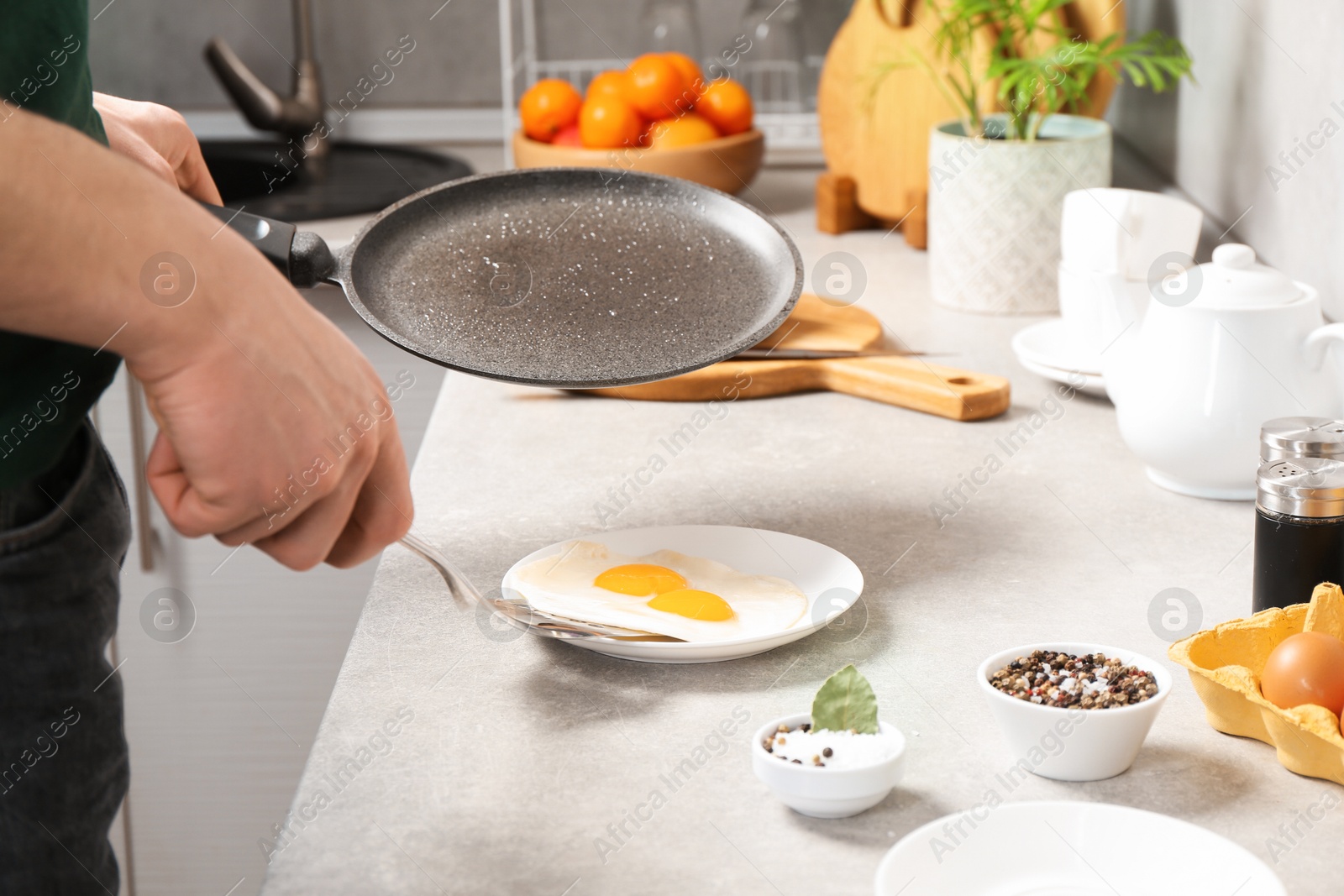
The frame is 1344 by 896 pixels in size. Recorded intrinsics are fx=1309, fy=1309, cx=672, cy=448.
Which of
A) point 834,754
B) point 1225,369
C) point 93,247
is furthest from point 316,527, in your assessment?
point 1225,369

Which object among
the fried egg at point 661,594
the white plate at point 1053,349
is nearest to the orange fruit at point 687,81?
the white plate at point 1053,349

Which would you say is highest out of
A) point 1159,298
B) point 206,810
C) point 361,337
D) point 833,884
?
point 1159,298

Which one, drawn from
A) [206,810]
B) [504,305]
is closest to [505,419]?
[504,305]

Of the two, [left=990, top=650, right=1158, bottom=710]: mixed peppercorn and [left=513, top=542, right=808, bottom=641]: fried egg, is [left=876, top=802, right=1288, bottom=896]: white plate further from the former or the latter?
[left=513, top=542, right=808, bottom=641]: fried egg

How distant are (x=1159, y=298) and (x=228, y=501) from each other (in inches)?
26.9

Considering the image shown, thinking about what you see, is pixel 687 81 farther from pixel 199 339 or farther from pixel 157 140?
pixel 199 339

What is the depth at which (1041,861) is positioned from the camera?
1.88 ft

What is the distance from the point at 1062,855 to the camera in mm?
575

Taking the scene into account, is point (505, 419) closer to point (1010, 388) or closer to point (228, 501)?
point (1010, 388)

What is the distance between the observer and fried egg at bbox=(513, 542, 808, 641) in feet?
2.51

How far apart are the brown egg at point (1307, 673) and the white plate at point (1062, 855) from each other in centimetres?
11

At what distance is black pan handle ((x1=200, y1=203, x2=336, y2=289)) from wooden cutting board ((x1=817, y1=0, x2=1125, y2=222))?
92 cm

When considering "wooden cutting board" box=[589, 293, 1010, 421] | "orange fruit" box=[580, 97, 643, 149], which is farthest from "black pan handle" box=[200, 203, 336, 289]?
"orange fruit" box=[580, 97, 643, 149]

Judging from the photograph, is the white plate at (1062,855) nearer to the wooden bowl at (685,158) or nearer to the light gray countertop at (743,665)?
the light gray countertop at (743,665)
